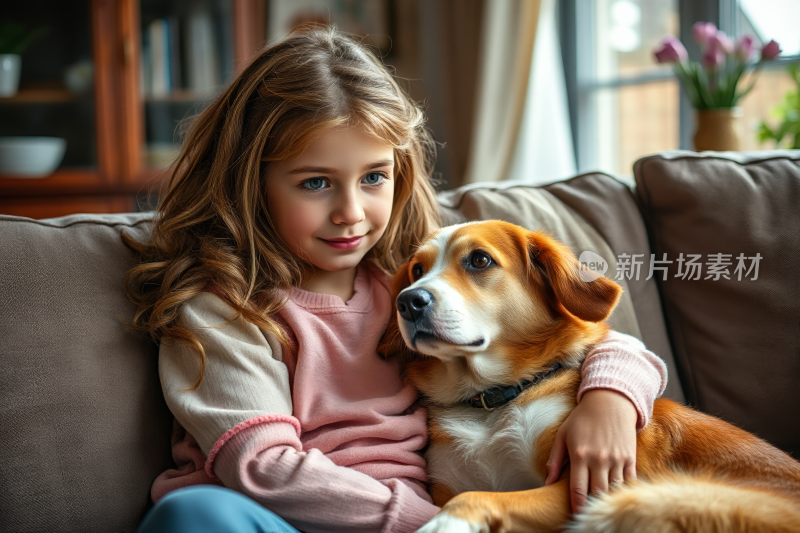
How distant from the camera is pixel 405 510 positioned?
1106mm

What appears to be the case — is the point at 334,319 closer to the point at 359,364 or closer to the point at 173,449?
the point at 359,364

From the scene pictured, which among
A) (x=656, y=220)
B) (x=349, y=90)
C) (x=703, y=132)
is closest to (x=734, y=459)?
(x=656, y=220)

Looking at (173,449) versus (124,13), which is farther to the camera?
(124,13)

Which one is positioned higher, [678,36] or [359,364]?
[678,36]

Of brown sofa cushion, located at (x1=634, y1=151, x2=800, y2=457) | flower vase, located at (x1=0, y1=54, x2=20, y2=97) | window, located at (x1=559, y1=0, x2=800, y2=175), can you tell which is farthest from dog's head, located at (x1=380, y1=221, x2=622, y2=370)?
flower vase, located at (x1=0, y1=54, x2=20, y2=97)

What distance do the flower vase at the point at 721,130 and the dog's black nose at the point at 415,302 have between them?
1.59 meters

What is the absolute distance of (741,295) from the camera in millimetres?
1572

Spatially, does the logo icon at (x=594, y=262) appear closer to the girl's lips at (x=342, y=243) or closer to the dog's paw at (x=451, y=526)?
the girl's lips at (x=342, y=243)

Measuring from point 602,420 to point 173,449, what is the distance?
79cm

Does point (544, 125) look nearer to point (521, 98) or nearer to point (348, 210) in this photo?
point (521, 98)

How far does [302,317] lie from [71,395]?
1.41 ft

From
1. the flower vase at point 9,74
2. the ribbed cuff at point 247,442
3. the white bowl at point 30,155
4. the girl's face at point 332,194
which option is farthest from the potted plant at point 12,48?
the ribbed cuff at point 247,442

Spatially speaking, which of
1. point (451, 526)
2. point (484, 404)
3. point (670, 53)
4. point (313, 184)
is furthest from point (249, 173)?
point (670, 53)

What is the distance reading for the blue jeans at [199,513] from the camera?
2.98ft
